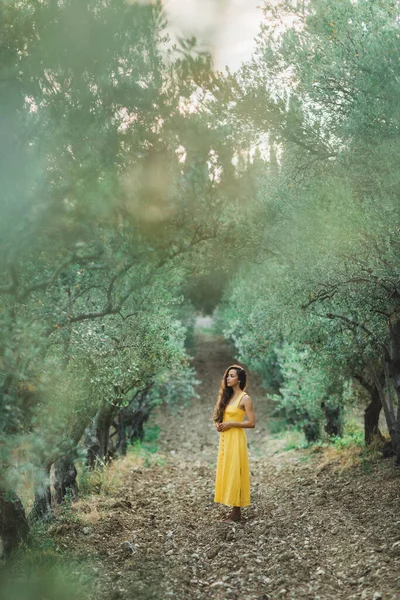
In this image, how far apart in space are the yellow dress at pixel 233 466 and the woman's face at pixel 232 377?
28cm

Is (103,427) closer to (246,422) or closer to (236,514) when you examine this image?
(236,514)

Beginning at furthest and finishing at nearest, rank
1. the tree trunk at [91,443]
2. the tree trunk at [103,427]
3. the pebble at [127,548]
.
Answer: the tree trunk at [103,427], the tree trunk at [91,443], the pebble at [127,548]

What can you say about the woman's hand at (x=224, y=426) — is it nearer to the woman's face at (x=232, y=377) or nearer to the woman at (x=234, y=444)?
the woman at (x=234, y=444)

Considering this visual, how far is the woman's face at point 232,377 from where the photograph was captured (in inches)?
445

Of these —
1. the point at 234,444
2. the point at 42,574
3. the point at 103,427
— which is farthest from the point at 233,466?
the point at 103,427

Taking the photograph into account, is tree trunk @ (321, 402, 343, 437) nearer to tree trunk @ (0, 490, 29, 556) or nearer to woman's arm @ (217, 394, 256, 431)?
woman's arm @ (217, 394, 256, 431)

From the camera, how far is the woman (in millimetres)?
11016

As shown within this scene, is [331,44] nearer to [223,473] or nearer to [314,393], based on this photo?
[223,473]

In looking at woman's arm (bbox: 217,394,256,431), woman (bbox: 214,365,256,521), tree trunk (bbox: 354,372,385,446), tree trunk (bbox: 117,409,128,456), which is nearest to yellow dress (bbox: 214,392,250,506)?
woman (bbox: 214,365,256,521)

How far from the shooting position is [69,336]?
28.9ft

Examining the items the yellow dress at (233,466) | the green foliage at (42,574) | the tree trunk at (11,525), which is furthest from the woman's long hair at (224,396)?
the tree trunk at (11,525)

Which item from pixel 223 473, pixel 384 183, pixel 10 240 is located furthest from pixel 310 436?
pixel 10 240

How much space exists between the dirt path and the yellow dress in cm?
52

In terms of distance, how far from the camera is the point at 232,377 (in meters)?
11.3
